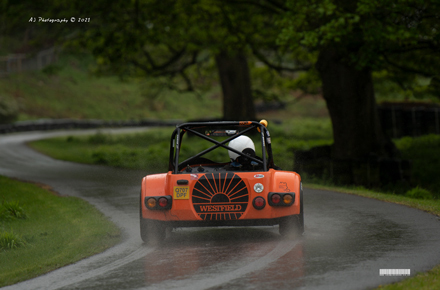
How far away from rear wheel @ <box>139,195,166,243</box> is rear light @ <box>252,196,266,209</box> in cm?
131

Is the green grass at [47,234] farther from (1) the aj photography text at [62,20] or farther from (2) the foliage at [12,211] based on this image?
(1) the aj photography text at [62,20]

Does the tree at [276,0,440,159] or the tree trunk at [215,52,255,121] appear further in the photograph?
the tree trunk at [215,52,255,121]

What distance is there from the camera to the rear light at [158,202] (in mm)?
8062

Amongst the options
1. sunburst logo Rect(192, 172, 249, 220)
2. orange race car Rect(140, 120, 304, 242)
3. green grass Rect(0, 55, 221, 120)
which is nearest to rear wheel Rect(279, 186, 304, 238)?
orange race car Rect(140, 120, 304, 242)

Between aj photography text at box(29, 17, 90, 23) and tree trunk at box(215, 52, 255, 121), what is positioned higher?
aj photography text at box(29, 17, 90, 23)

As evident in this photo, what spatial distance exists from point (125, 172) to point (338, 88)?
291 inches

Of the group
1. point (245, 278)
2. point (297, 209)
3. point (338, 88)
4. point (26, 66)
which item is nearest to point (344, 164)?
point (338, 88)

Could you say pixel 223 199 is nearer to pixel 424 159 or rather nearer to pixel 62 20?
pixel 424 159

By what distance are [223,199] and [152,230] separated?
3.80 ft

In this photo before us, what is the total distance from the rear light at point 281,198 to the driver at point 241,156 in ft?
2.99

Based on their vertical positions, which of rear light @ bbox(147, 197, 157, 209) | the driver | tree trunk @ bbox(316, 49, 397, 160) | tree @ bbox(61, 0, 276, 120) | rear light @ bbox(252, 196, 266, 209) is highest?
tree @ bbox(61, 0, 276, 120)

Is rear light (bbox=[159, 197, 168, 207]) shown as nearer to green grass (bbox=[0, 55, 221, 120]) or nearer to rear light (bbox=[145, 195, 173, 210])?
rear light (bbox=[145, 195, 173, 210])

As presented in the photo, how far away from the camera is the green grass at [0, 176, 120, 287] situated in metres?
7.72

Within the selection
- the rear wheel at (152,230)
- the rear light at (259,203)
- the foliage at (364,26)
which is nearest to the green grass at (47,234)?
the rear wheel at (152,230)
